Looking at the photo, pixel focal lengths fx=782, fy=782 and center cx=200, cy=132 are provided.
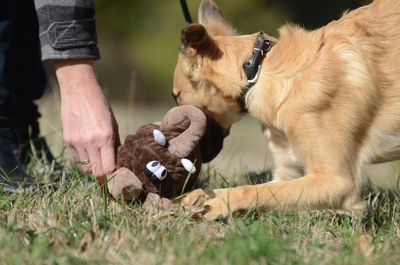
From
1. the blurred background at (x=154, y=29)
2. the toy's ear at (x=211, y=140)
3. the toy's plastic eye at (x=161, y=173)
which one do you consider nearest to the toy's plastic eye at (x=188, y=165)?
the toy's plastic eye at (x=161, y=173)

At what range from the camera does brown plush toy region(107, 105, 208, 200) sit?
3623mm

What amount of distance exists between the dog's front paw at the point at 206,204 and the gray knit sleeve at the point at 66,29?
2.72ft

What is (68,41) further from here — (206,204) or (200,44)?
(206,204)

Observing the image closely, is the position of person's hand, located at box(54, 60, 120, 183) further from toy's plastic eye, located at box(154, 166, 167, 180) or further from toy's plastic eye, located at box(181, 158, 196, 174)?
toy's plastic eye, located at box(181, 158, 196, 174)

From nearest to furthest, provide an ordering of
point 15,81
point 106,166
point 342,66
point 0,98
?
point 106,166 → point 342,66 → point 0,98 → point 15,81

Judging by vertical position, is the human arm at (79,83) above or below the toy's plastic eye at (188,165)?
above

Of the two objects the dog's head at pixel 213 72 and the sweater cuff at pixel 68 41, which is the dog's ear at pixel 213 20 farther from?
the sweater cuff at pixel 68 41

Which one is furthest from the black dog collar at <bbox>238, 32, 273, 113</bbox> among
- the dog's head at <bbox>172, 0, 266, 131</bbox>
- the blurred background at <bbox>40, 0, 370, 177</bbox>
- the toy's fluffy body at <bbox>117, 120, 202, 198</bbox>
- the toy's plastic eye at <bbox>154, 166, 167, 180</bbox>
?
the blurred background at <bbox>40, 0, 370, 177</bbox>

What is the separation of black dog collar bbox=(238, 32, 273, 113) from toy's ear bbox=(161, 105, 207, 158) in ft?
1.07

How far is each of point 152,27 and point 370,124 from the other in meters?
11.0

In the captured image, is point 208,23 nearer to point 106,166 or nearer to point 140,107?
point 106,166

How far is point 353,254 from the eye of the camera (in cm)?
289

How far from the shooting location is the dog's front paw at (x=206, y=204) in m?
3.59

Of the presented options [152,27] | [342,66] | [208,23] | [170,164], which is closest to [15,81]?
[208,23]
